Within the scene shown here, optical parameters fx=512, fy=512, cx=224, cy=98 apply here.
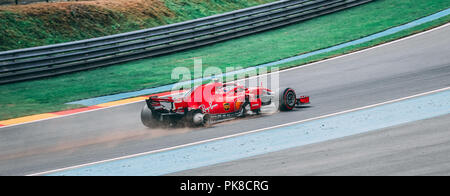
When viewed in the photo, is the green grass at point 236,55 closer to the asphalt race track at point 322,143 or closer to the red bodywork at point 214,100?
the asphalt race track at point 322,143

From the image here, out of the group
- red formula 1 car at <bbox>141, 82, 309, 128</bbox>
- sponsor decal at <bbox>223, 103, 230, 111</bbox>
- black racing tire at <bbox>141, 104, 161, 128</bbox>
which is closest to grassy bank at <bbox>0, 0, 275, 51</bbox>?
black racing tire at <bbox>141, 104, 161, 128</bbox>

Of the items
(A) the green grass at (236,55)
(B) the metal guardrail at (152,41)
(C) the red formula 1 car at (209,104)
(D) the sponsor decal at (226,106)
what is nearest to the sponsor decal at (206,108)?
(C) the red formula 1 car at (209,104)

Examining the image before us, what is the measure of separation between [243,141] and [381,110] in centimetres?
333

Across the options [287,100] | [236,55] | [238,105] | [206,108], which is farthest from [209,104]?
[236,55]

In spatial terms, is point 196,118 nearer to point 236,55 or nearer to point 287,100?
point 287,100

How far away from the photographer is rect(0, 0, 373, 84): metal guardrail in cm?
1730

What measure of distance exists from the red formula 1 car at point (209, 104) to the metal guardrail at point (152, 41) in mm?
7905

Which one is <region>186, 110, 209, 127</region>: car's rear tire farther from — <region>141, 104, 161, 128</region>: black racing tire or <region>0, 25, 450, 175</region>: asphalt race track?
<region>141, 104, 161, 128</region>: black racing tire

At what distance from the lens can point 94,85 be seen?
16.4 m

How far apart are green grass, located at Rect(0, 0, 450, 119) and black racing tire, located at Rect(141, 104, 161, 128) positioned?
12.9 feet

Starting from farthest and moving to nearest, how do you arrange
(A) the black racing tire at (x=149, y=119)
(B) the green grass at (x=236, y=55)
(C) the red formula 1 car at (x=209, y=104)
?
(B) the green grass at (x=236, y=55)
(A) the black racing tire at (x=149, y=119)
(C) the red formula 1 car at (x=209, y=104)

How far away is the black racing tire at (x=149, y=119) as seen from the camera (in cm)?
1093

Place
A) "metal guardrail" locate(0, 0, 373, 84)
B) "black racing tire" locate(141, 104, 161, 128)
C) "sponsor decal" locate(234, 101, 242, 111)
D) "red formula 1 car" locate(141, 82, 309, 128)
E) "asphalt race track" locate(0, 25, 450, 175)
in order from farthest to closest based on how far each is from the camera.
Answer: "metal guardrail" locate(0, 0, 373, 84), "sponsor decal" locate(234, 101, 242, 111), "black racing tire" locate(141, 104, 161, 128), "red formula 1 car" locate(141, 82, 309, 128), "asphalt race track" locate(0, 25, 450, 175)
